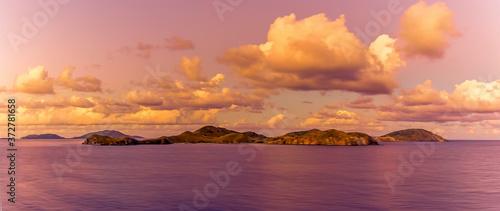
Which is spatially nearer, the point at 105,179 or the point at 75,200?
the point at 75,200

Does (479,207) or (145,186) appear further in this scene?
(145,186)

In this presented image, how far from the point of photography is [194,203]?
5097 cm

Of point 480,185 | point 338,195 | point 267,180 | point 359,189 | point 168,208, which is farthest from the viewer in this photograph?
point 267,180

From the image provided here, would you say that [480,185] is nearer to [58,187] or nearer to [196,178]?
[196,178]

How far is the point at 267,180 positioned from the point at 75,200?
39.2 m

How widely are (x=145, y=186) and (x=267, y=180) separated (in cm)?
2630

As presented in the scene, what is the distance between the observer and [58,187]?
66.3 metres

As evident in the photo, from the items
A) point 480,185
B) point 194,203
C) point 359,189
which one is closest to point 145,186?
point 194,203

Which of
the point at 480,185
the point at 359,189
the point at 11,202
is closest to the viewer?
the point at 11,202

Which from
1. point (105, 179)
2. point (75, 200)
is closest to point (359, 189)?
point (75, 200)

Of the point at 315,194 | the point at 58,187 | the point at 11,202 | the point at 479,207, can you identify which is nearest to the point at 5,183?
the point at 58,187

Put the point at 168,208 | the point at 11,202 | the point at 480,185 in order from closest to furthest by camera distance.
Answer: the point at 168,208, the point at 11,202, the point at 480,185

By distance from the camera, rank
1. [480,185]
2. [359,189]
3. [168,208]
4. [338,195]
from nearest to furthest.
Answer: [168,208] → [338,195] → [359,189] → [480,185]

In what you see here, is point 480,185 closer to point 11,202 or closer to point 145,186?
point 145,186
